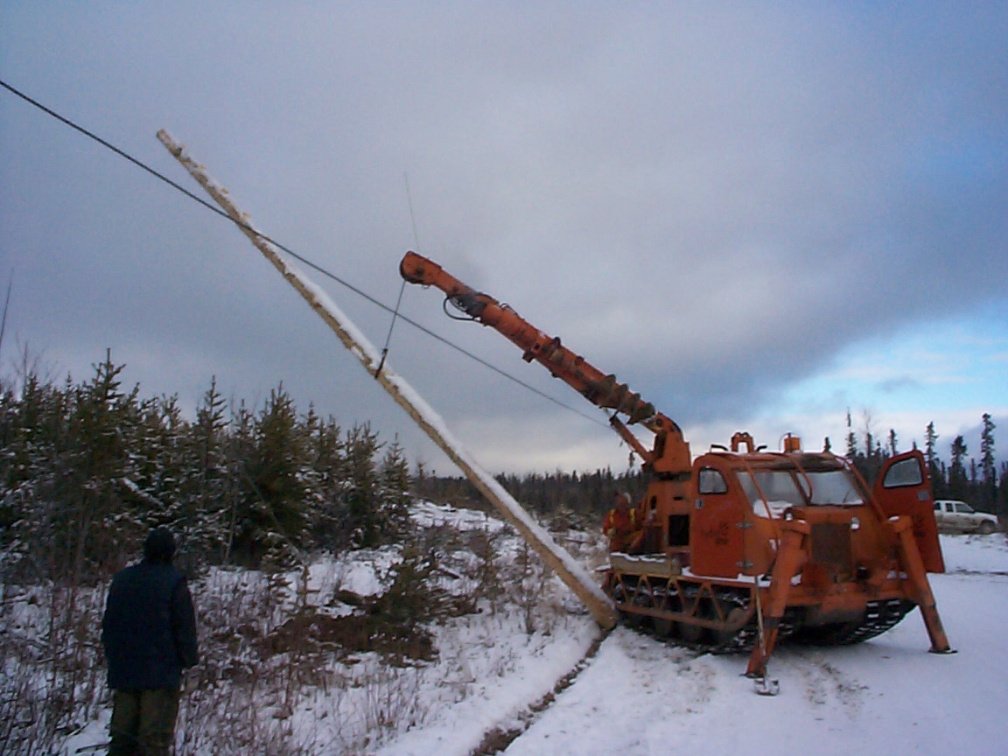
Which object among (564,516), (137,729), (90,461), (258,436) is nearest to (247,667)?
(137,729)

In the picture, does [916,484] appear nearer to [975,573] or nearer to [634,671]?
[634,671]

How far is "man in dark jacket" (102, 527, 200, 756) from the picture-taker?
5246 mm

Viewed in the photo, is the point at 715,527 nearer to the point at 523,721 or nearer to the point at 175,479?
the point at 523,721

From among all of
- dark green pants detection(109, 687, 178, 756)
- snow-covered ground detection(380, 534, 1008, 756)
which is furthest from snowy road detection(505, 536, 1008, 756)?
dark green pants detection(109, 687, 178, 756)

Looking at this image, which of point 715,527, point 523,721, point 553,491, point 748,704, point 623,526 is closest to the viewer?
point 523,721

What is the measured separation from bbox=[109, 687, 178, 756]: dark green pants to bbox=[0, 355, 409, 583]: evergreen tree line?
3521mm

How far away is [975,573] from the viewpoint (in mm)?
22719

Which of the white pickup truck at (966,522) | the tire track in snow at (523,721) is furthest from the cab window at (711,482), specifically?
the white pickup truck at (966,522)

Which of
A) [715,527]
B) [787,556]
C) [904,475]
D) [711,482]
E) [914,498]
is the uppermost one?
[904,475]

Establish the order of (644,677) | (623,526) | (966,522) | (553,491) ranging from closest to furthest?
1. (644,677)
2. (623,526)
3. (966,522)
4. (553,491)

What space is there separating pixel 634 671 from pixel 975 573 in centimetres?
1854

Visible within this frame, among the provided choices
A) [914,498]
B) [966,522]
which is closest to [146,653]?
[914,498]

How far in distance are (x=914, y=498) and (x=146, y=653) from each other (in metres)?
9.83

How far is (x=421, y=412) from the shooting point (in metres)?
12.1
